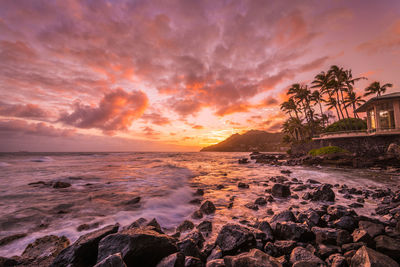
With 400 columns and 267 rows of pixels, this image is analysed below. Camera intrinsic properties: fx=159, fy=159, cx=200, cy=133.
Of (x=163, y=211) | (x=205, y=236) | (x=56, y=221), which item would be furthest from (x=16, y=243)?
(x=205, y=236)

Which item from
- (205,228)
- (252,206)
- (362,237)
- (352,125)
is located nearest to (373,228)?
(362,237)

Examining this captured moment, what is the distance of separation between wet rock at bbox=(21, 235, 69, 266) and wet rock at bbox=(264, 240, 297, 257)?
4.28 metres

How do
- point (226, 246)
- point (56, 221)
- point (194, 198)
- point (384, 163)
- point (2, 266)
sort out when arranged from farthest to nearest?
point (384, 163) < point (194, 198) < point (56, 221) < point (226, 246) < point (2, 266)

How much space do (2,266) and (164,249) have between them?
320 centimetres

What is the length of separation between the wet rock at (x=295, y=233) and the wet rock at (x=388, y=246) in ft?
3.51

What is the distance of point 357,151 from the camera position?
2416cm

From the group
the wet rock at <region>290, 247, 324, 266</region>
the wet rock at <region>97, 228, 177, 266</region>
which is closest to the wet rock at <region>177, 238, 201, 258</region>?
the wet rock at <region>97, 228, 177, 266</region>

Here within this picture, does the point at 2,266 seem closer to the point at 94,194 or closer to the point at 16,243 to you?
the point at 16,243

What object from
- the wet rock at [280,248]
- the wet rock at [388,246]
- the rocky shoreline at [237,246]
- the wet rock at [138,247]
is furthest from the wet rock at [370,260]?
the wet rock at [138,247]

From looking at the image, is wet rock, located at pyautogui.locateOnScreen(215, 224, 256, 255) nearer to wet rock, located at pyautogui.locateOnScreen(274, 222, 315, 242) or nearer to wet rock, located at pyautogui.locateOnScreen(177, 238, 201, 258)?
wet rock, located at pyautogui.locateOnScreen(177, 238, 201, 258)

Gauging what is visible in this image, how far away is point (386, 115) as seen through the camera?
79.7ft

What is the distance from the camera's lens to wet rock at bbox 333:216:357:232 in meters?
3.99

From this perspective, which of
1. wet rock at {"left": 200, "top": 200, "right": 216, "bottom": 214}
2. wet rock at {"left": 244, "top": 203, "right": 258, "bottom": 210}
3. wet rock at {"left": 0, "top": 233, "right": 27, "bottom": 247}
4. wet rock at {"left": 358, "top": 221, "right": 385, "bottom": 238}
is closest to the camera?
wet rock at {"left": 358, "top": 221, "right": 385, "bottom": 238}

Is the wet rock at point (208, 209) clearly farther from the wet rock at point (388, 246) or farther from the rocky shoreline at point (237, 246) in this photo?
the wet rock at point (388, 246)
